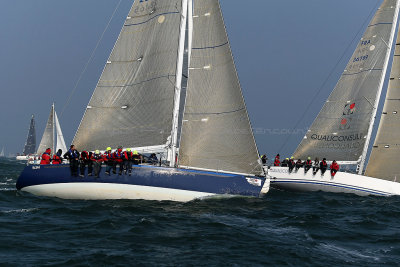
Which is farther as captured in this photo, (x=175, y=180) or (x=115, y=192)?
(x=115, y=192)

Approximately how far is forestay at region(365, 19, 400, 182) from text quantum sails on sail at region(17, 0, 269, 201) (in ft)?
40.4

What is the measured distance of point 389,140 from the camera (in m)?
29.5

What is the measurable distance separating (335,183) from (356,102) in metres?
6.09

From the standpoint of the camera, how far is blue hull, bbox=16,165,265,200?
19000 millimetres

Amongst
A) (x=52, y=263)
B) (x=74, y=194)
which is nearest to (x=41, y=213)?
(x=74, y=194)

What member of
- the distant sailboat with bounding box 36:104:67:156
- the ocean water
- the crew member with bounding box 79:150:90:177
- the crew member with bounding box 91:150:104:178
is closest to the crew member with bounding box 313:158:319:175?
the ocean water

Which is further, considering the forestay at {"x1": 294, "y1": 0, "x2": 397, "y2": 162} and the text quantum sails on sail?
the forestay at {"x1": 294, "y1": 0, "x2": 397, "y2": 162}

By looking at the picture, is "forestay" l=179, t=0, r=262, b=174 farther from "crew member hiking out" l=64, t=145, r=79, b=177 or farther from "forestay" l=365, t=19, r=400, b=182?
"forestay" l=365, t=19, r=400, b=182

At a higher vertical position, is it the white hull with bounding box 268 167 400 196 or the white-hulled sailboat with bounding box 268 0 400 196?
the white-hulled sailboat with bounding box 268 0 400 196

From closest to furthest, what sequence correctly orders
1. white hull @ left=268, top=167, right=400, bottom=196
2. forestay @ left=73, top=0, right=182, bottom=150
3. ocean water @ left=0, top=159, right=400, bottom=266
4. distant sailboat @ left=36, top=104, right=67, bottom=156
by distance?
ocean water @ left=0, top=159, right=400, bottom=266, forestay @ left=73, top=0, right=182, bottom=150, white hull @ left=268, top=167, right=400, bottom=196, distant sailboat @ left=36, top=104, right=67, bottom=156

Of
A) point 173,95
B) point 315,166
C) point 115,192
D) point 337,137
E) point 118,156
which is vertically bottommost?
point 115,192

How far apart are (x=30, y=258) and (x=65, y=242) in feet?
5.12

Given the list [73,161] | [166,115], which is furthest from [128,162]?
[166,115]

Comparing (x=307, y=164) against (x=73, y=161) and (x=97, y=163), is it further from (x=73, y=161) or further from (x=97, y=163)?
(x=73, y=161)
